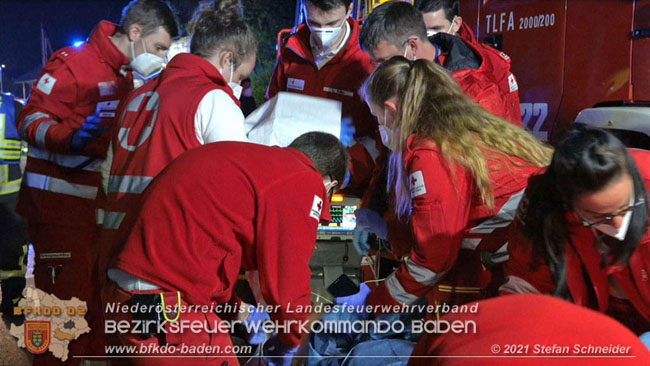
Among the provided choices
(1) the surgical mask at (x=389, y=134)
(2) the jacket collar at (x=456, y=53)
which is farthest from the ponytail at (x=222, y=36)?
(2) the jacket collar at (x=456, y=53)

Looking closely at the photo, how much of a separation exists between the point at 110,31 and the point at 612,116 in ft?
10.1

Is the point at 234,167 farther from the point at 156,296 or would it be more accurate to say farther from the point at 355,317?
the point at 355,317

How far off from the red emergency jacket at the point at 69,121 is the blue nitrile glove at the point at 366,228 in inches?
59.1

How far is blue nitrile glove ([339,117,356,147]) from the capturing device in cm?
399

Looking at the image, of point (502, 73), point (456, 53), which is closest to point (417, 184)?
point (456, 53)

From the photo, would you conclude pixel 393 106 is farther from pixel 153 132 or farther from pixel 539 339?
pixel 539 339

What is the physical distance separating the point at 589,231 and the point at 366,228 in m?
1.47

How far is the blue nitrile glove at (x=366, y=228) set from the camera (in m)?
3.65

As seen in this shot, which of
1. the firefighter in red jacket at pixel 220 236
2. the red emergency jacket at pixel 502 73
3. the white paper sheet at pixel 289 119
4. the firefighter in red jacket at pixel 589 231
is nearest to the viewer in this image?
the firefighter in red jacket at pixel 589 231

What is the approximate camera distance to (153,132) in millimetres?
3002

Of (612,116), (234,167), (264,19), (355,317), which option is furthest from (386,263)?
(264,19)

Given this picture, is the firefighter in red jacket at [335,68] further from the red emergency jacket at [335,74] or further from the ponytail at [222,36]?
the ponytail at [222,36]

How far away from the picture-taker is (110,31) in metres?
4.16

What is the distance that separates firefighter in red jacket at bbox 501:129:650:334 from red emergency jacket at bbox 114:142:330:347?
80cm
